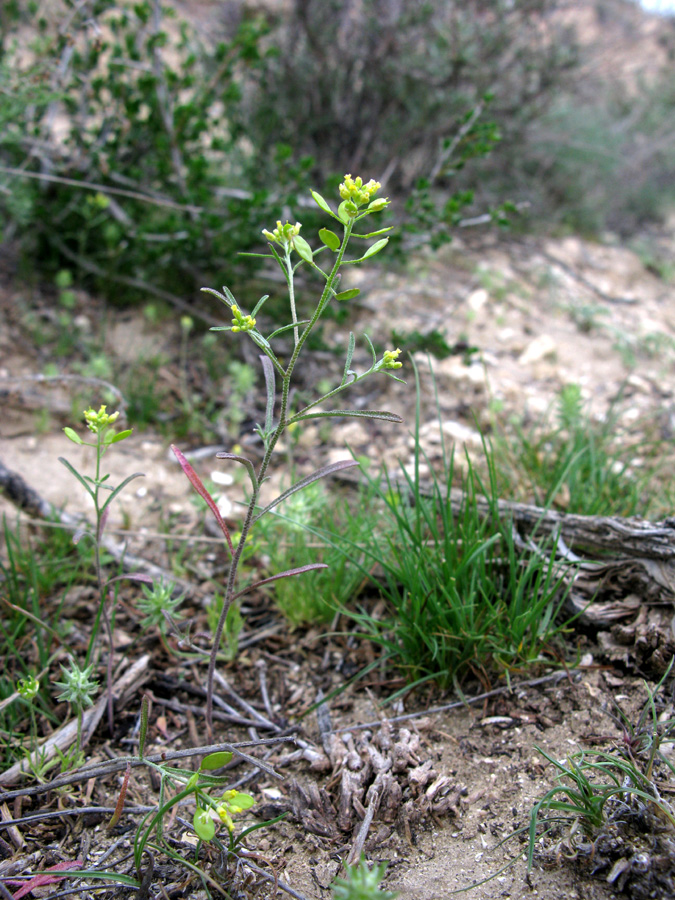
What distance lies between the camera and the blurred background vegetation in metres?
2.91

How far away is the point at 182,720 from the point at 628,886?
44.9 inches

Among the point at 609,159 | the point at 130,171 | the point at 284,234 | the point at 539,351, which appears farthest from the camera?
the point at 609,159

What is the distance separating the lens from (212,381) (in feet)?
10.3

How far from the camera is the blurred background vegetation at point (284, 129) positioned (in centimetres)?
291

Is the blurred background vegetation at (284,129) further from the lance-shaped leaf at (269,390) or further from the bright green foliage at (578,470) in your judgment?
the lance-shaped leaf at (269,390)

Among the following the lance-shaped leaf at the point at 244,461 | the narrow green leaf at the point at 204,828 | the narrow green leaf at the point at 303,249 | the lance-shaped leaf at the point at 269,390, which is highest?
the narrow green leaf at the point at 303,249

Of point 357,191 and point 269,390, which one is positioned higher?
point 357,191

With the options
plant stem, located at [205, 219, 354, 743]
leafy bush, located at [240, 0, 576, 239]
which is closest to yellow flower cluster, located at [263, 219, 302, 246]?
plant stem, located at [205, 219, 354, 743]

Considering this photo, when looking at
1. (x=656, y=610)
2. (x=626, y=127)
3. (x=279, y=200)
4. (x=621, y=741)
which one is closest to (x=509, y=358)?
(x=279, y=200)

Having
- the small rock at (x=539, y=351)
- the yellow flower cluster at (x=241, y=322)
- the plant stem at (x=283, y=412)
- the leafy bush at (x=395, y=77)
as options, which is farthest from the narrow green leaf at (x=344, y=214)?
the leafy bush at (x=395, y=77)

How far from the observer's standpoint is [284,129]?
4.00 m

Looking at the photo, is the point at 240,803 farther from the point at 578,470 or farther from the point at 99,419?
the point at 578,470

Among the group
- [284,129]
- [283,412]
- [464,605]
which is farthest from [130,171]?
[464,605]

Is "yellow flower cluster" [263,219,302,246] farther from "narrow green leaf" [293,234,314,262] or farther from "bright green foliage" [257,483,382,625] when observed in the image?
"bright green foliage" [257,483,382,625]
